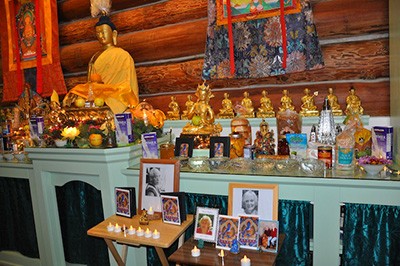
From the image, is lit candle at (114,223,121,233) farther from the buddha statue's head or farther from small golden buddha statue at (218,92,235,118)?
the buddha statue's head

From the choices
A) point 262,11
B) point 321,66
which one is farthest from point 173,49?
point 321,66

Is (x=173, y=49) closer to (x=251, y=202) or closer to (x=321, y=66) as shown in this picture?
(x=321, y=66)

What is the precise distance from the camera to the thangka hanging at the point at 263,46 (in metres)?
2.26

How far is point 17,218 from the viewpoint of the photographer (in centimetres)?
274

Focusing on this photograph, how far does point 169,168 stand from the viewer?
→ 182cm

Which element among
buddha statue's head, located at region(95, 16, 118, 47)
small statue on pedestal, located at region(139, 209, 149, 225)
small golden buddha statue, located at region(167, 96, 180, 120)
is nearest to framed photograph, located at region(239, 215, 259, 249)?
small statue on pedestal, located at region(139, 209, 149, 225)

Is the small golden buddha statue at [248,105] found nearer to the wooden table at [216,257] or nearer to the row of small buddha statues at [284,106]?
the row of small buddha statues at [284,106]

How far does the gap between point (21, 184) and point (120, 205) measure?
1311 millimetres

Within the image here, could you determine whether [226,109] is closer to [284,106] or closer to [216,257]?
[284,106]

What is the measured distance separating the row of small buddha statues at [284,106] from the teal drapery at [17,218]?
4.81 ft

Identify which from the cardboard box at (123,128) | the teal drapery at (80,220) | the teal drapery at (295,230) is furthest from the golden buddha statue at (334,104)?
the teal drapery at (80,220)

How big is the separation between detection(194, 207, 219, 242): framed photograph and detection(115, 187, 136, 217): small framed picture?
467 mm

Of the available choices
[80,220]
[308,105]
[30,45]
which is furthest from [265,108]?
[30,45]

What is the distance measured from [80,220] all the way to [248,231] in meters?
1.48
